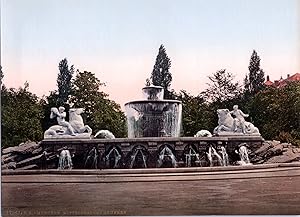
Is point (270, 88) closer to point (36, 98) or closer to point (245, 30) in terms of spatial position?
point (245, 30)

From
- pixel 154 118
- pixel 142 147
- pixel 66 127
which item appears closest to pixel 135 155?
pixel 142 147

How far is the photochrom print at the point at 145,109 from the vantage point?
3.43m

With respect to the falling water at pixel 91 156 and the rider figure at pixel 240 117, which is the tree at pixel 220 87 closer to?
the rider figure at pixel 240 117

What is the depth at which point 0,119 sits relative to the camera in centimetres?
344

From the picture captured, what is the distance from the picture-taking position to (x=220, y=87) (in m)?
3.44

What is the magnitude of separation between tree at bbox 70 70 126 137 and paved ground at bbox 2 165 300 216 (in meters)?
0.15

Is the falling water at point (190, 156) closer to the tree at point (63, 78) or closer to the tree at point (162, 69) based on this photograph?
the tree at point (162, 69)

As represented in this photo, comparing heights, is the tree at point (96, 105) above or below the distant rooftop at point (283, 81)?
below

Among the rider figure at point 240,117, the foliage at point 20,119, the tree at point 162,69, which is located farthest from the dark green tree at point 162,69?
the foliage at point 20,119

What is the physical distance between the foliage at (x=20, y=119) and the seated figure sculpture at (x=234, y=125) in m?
0.58

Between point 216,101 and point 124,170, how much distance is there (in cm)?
38

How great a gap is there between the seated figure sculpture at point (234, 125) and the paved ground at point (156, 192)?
124 mm

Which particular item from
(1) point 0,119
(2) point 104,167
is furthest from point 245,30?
(1) point 0,119

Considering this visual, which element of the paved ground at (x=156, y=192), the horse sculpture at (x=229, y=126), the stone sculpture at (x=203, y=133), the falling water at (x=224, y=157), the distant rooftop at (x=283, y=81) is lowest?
the paved ground at (x=156, y=192)
